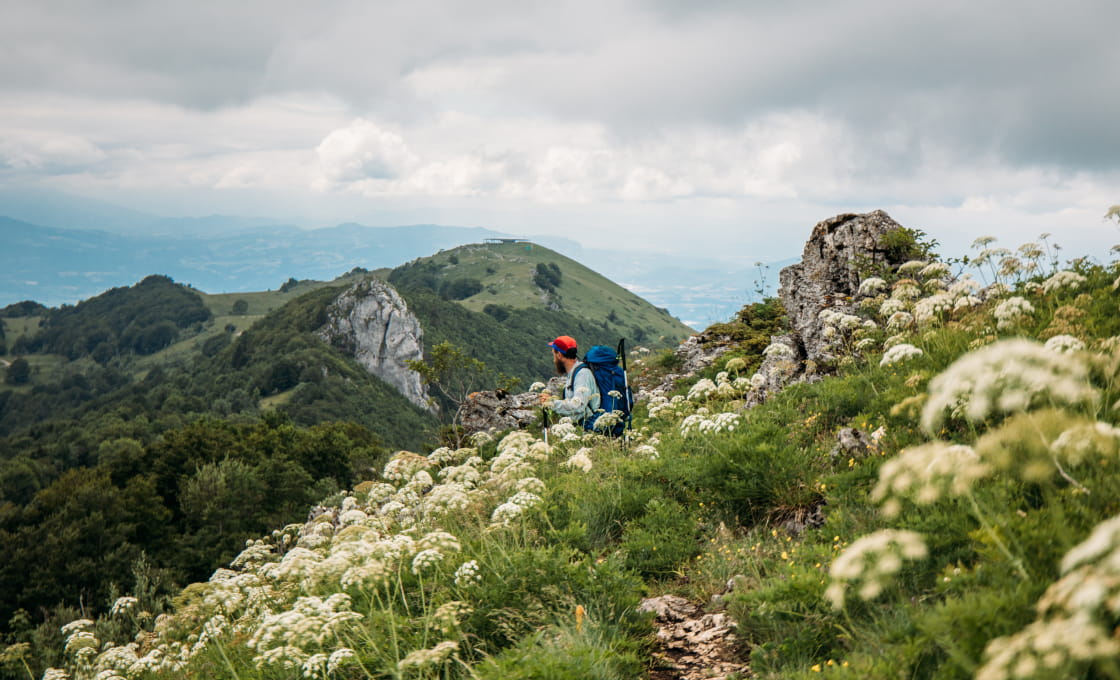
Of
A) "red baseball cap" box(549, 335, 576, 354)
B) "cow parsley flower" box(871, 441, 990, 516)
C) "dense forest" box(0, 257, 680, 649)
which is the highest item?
"cow parsley flower" box(871, 441, 990, 516)

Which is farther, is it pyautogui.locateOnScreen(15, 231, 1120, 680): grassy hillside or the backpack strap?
the backpack strap

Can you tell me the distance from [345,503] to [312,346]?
137m

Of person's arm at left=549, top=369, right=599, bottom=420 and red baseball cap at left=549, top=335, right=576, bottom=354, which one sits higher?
red baseball cap at left=549, top=335, right=576, bottom=354

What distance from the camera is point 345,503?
9938 mm

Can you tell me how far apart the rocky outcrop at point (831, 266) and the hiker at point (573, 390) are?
19.3 feet

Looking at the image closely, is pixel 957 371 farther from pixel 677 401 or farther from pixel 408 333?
pixel 408 333

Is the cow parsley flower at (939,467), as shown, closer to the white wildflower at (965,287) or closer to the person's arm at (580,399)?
the white wildflower at (965,287)

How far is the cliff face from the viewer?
462 ft

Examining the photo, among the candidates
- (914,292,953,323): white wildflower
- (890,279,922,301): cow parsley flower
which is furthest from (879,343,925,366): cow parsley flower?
(890,279,922,301): cow parsley flower

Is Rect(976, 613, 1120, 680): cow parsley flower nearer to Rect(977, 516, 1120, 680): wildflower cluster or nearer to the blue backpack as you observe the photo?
Rect(977, 516, 1120, 680): wildflower cluster

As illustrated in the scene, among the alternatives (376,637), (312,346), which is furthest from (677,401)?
(312,346)

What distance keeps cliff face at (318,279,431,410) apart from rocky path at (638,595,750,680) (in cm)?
13903

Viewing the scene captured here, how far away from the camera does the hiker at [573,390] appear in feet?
31.8

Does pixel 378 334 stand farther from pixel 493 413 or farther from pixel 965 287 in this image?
pixel 965 287
